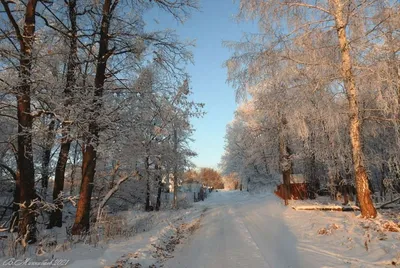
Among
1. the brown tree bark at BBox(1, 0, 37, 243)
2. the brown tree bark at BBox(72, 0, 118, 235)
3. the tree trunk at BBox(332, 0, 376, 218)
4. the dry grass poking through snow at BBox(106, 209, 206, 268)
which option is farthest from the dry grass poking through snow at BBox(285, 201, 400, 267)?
the brown tree bark at BBox(1, 0, 37, 243)

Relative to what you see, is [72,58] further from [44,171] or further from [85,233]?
[44,171]

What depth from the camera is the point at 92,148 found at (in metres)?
9.61

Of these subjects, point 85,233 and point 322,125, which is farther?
point 322,125

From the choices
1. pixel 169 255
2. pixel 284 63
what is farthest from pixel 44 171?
pixel 284 63

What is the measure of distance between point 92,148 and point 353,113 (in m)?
8.47

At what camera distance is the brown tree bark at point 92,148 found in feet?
29.2

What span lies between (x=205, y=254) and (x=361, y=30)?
8.42 metres

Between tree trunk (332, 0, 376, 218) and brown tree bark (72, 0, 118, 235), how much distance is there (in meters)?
7.48

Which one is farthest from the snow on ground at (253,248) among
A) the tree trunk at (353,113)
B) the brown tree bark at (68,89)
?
the brown tree bark at (68,89)

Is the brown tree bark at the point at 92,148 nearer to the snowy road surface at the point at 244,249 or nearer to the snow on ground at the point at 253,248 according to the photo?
the snow on ground at the point at 253,248

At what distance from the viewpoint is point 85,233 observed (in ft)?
30.1

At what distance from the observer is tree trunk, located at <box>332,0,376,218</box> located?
30.8 feet

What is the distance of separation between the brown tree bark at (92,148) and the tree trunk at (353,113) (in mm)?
7475

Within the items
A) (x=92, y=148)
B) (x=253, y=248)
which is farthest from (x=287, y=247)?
(x=92, y=148)
